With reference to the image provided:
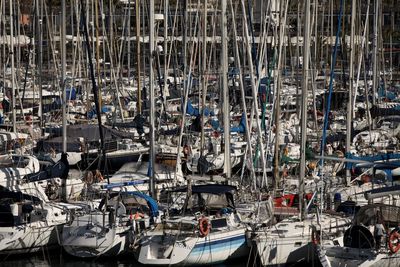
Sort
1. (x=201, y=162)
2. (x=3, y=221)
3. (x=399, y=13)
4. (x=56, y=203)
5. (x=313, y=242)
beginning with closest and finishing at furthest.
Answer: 1. (x=313, y=242)
2. (x=3, y=221)
3. (x=56, y=203)
4. (x=201, y=162)
5. (x=399, y=13)

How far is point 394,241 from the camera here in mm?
25281

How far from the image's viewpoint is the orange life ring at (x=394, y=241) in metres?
25.1

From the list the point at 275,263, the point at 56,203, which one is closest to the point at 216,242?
the point at 275,263

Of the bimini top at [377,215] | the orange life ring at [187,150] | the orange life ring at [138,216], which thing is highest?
the bimini top at [377,215]

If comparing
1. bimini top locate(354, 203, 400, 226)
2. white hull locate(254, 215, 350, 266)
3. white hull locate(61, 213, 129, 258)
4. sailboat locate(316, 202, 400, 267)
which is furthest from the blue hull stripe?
bimini top locate(354, 203, 400, 226)

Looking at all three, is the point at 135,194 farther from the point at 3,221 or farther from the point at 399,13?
the point at 399,13

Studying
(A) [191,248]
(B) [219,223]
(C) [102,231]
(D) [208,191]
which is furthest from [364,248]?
(C) [102,231]

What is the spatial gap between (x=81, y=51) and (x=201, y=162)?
65.1 feet

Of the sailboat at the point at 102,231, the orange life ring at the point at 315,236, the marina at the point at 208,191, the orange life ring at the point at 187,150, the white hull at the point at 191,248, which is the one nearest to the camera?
the orange life ring at the point at 315,236

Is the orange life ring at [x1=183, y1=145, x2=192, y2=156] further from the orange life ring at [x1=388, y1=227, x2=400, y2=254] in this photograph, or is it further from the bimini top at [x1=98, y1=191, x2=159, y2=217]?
the orange life ring at [x1=388, y1=227, x2=400, y2=254]

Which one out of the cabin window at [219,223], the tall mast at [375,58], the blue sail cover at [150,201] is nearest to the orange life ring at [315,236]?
the cabin window at [219,223]

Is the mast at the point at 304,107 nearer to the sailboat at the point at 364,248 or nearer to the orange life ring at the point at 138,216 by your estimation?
the sailboat at the point at 364,248

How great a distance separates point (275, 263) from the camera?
1041 inches

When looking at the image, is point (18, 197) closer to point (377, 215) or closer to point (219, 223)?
point (219, 223)
